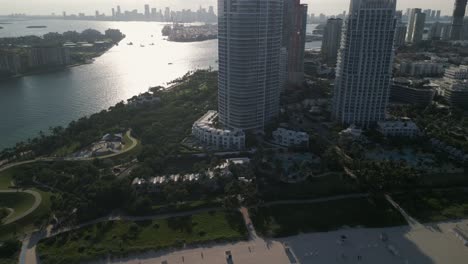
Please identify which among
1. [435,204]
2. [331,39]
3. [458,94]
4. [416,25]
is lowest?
[435,204]

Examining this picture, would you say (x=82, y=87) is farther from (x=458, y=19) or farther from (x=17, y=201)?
(x=458, y=19)

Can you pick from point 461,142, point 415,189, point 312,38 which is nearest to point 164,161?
point 415,189

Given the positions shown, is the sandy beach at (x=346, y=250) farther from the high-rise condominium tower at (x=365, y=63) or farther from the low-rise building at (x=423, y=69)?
the low-rise building at (x=423, y=69)

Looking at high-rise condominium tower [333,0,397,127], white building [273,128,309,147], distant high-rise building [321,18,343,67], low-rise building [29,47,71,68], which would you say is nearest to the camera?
white building [273,128,309,147]

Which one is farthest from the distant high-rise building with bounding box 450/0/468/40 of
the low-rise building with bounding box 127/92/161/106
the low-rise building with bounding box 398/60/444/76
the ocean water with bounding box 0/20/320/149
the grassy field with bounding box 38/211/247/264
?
the grassy field with bounding box 38/211/247/264

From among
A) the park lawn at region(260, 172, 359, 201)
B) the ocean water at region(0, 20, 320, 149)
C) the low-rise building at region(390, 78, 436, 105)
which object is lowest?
the park lawn at region(260, 172, 359, 201)

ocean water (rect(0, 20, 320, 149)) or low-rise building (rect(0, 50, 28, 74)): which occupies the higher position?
low-rise building (rect(0, 50, 28, 74))

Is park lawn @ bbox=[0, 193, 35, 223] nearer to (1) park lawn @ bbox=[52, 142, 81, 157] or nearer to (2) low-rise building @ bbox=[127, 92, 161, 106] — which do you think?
(1) park lawn @ bbox=[52, 142, 81, 157]

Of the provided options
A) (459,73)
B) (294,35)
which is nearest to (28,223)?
(294,35)

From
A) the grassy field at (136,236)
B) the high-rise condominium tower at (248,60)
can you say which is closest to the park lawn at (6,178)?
the grassy field at (136,236)
